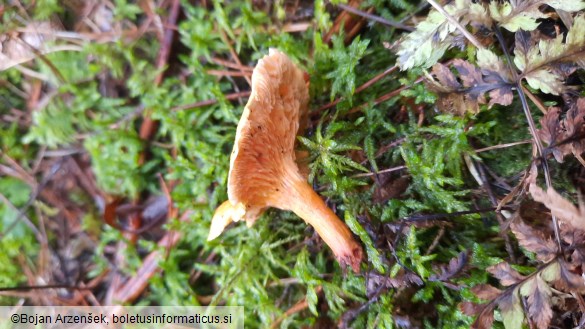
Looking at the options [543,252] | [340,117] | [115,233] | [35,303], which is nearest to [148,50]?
[115,233]

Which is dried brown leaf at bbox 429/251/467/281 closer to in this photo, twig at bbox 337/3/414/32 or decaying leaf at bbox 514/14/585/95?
decaying leaf at bbox 514/14/585/95

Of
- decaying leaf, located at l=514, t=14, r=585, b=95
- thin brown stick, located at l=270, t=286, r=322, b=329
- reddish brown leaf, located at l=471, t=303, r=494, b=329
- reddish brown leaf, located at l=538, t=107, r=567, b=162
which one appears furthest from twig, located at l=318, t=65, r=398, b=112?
reddish brown leaf, located at l=471, t=303, r=494, b=329

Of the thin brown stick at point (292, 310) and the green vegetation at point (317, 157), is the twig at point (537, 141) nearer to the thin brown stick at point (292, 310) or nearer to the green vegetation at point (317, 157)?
the green vegetation at point (317, 157)

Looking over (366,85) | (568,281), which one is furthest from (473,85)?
(568,281)

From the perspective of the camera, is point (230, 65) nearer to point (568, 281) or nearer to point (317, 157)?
point (317, 157)

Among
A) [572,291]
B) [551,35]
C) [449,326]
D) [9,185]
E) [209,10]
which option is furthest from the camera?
[9,185]

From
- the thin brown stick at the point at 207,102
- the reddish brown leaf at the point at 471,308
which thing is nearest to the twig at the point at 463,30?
the reddish brown leaf at the point at 471,308

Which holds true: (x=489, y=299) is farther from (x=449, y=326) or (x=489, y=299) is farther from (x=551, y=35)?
(x=551, y=35)
